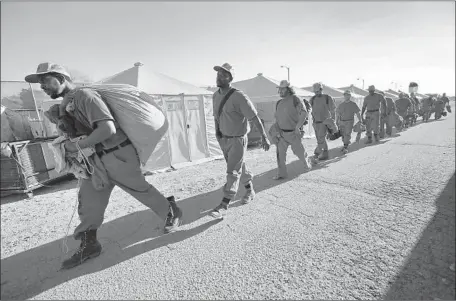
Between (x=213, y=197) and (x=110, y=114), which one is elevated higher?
(x=110, y=114)

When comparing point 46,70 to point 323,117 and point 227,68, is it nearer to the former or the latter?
point 227,68

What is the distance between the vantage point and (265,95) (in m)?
11.5

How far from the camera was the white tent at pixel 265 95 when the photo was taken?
1126cm

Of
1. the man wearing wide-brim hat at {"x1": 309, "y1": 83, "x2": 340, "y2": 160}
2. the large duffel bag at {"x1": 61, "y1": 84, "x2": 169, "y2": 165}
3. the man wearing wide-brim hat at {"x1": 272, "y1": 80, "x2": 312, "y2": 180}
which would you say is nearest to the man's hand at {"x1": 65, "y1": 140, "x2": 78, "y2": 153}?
the large duffel bag at {"x1": 61, "y1": 84, "x2": 169, "y2": 165}

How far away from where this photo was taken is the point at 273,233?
2.83 meters

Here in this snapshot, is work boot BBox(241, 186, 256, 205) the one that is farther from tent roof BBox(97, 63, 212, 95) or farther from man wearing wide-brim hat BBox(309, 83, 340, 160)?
tent roof BBox(97, 63, 212, 95)

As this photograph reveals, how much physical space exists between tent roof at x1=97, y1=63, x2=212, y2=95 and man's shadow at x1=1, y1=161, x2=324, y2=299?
4189mm

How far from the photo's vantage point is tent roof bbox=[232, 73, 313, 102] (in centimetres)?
1123

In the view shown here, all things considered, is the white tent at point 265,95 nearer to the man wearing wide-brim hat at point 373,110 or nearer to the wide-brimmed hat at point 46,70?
the man wearing wide-brim hat at point 373,110

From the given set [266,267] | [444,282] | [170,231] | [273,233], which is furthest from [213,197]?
[444,282]

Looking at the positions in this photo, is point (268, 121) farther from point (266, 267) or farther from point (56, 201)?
point (266, 267)

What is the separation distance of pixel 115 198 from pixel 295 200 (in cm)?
332

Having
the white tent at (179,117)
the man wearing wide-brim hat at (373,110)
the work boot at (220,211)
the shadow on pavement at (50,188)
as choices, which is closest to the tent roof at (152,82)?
the white tent at (179,117)

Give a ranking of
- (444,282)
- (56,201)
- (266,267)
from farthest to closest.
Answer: (56,201) < (266,267) < (444,282)
